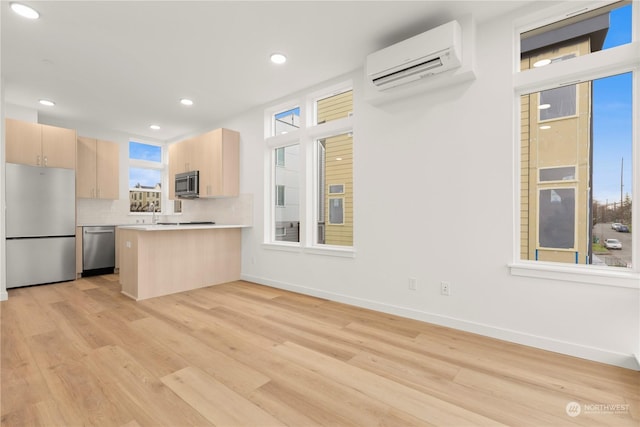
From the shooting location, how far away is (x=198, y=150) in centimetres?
523

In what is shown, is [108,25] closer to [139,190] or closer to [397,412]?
[397,412]

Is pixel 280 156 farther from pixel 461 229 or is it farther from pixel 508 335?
pixel 508 335

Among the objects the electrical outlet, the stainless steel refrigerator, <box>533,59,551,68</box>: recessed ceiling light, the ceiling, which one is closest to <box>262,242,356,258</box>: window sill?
the electrical outlet

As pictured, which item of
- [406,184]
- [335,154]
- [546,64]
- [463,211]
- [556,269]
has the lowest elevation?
[556,269]

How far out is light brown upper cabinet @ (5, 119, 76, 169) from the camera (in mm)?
4418

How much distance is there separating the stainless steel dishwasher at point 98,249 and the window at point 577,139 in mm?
6366

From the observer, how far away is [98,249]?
536cm

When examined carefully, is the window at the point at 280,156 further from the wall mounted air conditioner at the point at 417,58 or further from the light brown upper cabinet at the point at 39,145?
the light brown upper cabinet at the point at 39,145

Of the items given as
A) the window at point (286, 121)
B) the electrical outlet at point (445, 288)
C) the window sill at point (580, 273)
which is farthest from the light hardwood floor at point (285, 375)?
the window at point (286, 121)

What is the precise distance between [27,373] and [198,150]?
3.88m

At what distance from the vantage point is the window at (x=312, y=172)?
12.9 feet

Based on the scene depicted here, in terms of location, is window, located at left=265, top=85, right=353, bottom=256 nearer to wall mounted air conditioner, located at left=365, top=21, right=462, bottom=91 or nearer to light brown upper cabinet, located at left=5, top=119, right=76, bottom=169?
wall mounted air conditioner, located at left=365, top=21, right=462, bottom=91

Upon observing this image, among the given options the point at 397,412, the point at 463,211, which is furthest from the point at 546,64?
the point at 397,412
